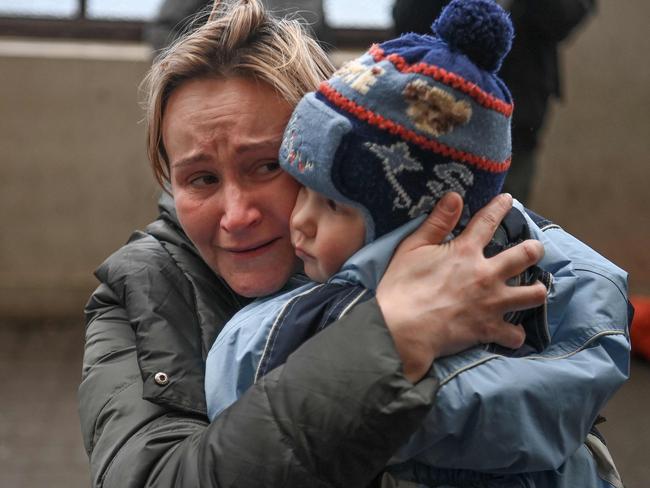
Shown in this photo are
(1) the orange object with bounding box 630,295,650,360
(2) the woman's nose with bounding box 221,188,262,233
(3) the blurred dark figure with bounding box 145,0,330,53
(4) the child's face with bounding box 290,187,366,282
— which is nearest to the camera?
(4) the child's face with bounding box 290,187,366,282

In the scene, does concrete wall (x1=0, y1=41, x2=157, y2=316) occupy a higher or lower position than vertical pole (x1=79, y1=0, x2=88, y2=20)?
lower

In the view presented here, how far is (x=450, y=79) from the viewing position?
1.49 m

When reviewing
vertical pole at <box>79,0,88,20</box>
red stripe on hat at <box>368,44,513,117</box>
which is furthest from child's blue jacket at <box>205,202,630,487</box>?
vertical pole at <box>79,0,88,20</box>

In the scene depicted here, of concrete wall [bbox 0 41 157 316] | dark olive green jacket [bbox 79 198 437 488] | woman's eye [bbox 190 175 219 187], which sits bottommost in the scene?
concrete wall [bbox 0 41 157 316]

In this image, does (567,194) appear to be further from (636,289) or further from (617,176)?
(636,289)

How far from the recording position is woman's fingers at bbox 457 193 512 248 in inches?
61.4

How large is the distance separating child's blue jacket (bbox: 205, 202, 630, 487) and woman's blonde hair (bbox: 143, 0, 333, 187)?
397 mm

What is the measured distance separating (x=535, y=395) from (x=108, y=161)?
14.5ft

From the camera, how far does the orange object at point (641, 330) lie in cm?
495

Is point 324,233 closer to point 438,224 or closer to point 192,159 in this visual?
point 438,224

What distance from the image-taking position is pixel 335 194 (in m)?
1.57

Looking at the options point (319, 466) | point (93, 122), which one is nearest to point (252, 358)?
point (319, 466)

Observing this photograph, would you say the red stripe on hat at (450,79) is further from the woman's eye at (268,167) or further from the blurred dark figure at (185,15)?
the blurred dark figure at (185,15)

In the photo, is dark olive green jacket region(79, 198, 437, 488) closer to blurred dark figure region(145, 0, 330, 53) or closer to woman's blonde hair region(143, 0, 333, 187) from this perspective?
woman's blonde hair region(143, 0, 333, 187)
